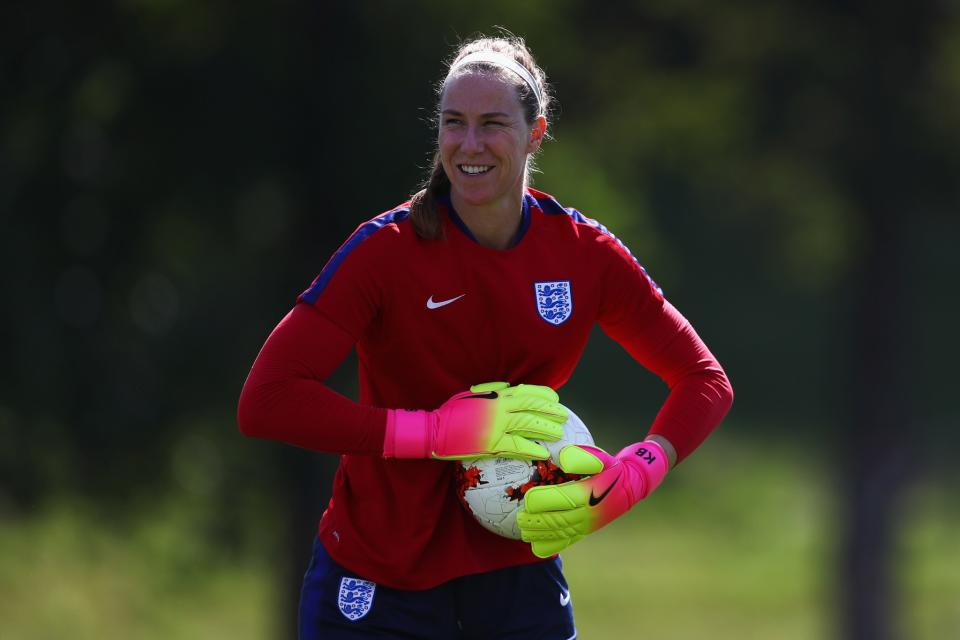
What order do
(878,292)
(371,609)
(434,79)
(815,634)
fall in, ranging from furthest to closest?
(815,634)
(878,292)
(434,79)
(371,609)

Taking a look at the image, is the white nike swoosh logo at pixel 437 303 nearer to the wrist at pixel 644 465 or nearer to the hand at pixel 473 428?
the hand at pixel 473 428

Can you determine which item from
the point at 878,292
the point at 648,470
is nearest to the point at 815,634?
the point at 878,292

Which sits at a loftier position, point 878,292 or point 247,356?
point 878,292

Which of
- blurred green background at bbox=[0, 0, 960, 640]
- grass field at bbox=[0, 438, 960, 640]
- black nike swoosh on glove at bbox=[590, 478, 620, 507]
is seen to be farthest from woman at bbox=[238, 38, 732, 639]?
grass field at bbox=[0, 438, 960, 640]

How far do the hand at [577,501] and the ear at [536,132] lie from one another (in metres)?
0.81

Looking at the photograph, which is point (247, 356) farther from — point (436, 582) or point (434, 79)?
point (436, 582)

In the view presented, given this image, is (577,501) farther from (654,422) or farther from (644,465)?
(654,422)

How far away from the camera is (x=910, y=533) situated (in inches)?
656

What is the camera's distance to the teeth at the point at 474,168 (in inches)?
136

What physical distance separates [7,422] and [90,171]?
6.13 feet

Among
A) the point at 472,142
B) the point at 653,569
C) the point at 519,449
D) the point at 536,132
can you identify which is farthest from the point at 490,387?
the point at 653,569

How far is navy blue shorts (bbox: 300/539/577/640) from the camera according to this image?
3438 mm

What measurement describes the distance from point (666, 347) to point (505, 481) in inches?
25.2

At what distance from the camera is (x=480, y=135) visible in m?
3.41
